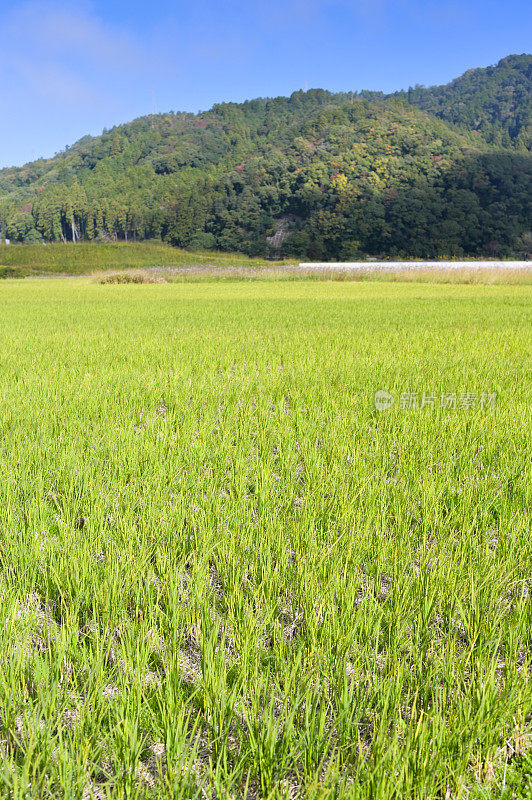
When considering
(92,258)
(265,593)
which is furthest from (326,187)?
(265,593)

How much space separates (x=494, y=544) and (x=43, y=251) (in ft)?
180

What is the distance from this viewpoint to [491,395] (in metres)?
3.94

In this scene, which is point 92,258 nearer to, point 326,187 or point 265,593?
point 326,187

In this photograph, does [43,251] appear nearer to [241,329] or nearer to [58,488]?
[241,329]

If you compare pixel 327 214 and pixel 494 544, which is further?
pixel 327 214

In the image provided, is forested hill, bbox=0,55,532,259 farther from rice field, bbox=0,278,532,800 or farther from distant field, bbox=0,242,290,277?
rice field, bbox=0,278,532,800

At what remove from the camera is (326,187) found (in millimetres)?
53156

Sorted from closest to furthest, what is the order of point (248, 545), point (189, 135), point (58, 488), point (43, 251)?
point (248, 545) → point (58, 488) → point (43, 251) → point (189, 135)

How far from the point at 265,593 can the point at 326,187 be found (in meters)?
56.9

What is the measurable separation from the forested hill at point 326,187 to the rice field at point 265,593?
4923cm

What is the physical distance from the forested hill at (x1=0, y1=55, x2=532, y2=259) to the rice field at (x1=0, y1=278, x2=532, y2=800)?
49229 millimetres

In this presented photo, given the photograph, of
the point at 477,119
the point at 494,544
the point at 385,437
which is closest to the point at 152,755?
the point at 494,544

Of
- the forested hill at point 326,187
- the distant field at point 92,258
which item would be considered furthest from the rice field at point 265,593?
the forested hill at point 326,187

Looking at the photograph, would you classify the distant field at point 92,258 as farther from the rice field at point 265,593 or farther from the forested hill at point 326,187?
the rice field at point 265,593
